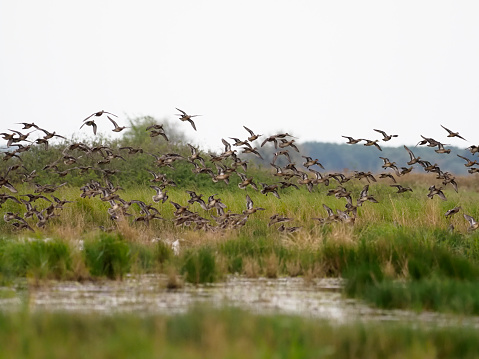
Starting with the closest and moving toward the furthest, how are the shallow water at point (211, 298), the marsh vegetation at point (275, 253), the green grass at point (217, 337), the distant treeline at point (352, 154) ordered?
the green grass at point (217, 337) → the marsh vegetation at point (275, 253) → the shallow water at point (211, 298) → the distant treeline at point (352, 154)

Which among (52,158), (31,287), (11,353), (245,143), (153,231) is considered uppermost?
(52,158)

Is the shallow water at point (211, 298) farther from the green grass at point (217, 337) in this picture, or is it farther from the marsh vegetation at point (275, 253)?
the green grass at point (217, 337)

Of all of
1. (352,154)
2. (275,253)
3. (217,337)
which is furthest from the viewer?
(352,154)

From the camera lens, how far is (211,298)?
11.7m

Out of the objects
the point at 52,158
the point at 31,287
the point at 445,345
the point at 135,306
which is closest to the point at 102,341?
the point at 135,306

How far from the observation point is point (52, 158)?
35656 millimetres

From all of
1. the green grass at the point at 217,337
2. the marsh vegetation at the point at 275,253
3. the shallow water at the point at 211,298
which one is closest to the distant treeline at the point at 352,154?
the marsh vegetation at the point at 275,253

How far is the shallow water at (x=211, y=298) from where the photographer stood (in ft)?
33.5

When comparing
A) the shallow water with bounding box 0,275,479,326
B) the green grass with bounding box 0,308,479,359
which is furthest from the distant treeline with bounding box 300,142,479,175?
the green grass with bounding box 0,308,479,359

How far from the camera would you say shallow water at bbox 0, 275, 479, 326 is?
33.5ft

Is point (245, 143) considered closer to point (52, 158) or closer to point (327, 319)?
point (327, 319)

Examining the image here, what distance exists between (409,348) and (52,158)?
96.7 feet

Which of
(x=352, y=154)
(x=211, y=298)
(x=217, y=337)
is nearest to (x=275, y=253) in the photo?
(x=211, y=298)

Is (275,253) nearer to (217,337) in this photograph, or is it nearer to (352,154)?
(217,337)
